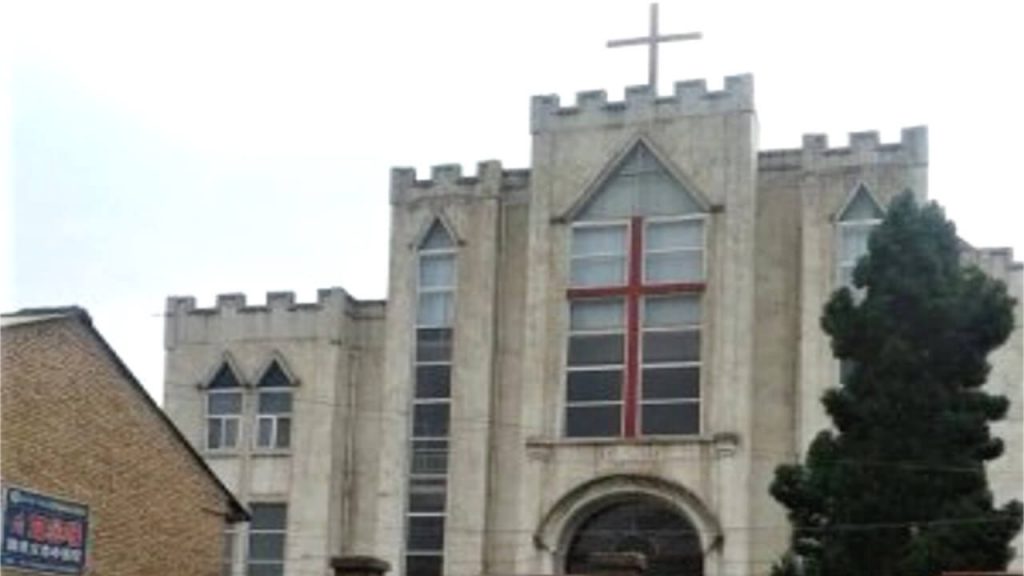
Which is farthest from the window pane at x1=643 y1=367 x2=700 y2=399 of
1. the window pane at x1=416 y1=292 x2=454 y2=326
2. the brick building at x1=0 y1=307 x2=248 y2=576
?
the brick building at x1=0 y1=307 x2=248 y2=576

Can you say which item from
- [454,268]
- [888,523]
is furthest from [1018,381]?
[888,523]

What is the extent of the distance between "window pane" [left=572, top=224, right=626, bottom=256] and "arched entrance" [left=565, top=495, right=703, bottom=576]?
5564 mm

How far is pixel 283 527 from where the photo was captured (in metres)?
42.6

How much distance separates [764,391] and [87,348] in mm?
18792

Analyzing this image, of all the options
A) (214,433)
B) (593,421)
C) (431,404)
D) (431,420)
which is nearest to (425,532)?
(431,420)

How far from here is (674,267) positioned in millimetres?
40125

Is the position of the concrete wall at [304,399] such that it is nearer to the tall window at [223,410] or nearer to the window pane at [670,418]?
the tall window at [223,410]

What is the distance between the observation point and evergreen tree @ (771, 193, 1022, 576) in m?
23.9

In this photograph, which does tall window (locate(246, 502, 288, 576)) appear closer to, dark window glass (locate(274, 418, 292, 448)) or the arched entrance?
dark window glass (locate(274, 418, 292, 448))

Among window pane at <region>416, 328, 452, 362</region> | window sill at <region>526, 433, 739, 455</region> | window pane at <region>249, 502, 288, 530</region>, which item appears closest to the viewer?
window sill at <region>526, 433, 739, 455</region>

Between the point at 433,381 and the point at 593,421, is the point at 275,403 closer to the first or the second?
the point at 433,381

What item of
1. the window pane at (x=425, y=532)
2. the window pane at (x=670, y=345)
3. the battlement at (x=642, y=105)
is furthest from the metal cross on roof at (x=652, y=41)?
the window pane at (x=425, y=532)

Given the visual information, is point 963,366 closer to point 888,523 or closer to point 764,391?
point 888,523

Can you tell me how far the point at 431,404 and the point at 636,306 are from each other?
530cm
